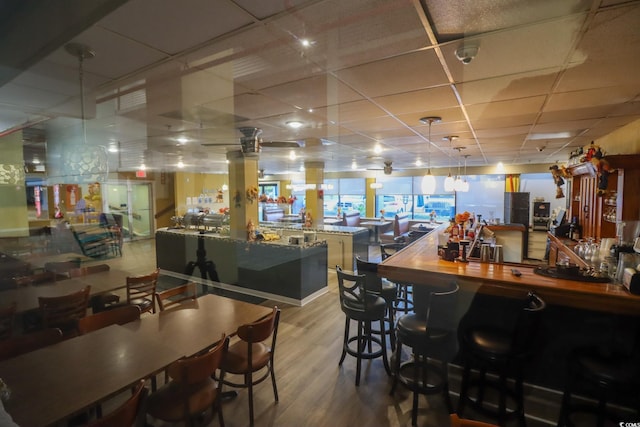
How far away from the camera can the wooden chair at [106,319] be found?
7.36ft

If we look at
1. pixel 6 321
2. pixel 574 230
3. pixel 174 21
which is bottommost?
pixel 6 321

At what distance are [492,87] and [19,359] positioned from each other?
387 cm

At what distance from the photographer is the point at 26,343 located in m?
1.94

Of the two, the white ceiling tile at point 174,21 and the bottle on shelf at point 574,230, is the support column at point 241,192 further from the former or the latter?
the bottle on shelf at point 574,230

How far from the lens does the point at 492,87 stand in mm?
2418

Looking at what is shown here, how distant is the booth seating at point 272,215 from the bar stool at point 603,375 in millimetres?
9643

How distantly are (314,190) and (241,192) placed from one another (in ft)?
9.18

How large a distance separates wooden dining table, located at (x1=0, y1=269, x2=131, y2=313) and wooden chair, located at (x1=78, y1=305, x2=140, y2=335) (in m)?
0.71

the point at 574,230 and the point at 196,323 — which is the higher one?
the point at 574,230

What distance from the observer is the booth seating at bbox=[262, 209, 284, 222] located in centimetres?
1122

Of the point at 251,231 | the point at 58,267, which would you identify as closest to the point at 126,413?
the point at 251,231

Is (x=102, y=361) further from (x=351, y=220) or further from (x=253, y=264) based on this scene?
(x=351, y=220)

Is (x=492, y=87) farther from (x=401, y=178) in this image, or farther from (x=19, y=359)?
(x=401, y=178)

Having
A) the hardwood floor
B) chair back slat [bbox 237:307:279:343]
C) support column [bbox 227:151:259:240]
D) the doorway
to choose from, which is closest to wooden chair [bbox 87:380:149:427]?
chair back slat [bbox 237:307:279:343]
